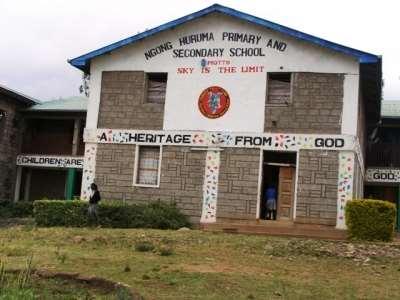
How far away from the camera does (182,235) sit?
17.8m

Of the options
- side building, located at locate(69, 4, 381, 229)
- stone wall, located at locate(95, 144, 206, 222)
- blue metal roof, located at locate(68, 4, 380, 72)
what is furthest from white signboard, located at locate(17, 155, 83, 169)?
stone wall, located at locate(95, 144, 206, 222)

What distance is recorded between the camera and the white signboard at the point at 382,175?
30828 mm

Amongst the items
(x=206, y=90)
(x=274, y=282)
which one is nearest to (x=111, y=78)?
(x=206, y=90)

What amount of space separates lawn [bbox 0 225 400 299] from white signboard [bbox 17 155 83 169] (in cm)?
1383

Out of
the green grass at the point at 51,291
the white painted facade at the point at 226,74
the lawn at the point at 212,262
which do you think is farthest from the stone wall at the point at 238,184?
the green grass at the point at 51,291

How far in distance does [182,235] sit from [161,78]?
694 cm

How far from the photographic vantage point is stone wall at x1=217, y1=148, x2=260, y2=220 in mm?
20781

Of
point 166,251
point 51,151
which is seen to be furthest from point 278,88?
point 51,151

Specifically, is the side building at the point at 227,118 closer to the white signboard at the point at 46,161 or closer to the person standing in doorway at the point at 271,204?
the person standing in doorway at the point at 271,204

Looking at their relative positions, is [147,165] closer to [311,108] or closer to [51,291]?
[311,108]

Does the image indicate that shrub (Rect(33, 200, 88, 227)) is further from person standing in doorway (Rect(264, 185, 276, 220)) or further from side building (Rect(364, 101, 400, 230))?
side building (Rect(364, 101, 400, 230))

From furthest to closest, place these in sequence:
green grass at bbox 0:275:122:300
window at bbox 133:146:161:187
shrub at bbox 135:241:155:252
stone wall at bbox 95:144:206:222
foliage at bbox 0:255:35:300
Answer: window at bbox 133:146:161:187
stone wall at bbox 95:144:206:222
shrub at bbox 135:241:155:252
green grass at bbox 0:275:122:300
foliage at bbox 0:255:35:300

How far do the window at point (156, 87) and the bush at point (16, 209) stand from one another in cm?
1101

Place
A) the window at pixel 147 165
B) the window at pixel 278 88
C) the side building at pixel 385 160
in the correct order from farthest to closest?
the side building at pixel 385 160
the window at pixel 147 165
the window at pixel 278 88
